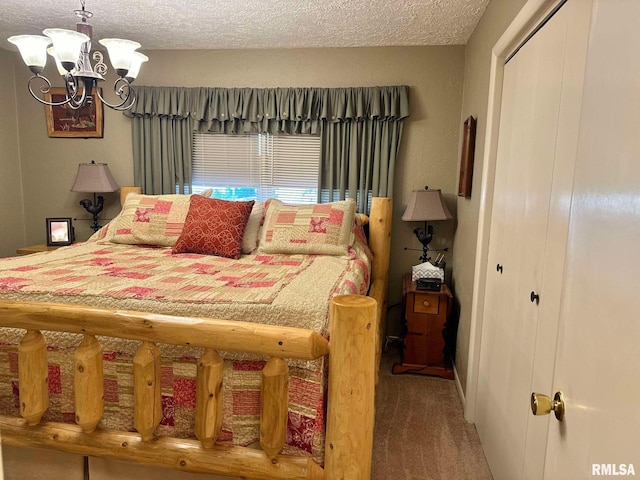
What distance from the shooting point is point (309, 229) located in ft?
8.75

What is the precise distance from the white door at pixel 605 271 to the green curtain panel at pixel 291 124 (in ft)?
8.06

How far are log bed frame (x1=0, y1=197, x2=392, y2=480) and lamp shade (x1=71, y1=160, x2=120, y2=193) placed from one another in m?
2.24

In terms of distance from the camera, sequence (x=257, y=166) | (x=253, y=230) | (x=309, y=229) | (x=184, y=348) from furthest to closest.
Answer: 1. (x=257, y=166)
2. (x=253, y=230)
3. (x=309, y=229)
4. (x=184, y=348)

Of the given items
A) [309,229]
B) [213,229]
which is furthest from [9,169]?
[309,229]

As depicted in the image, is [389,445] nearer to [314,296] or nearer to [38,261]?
[314,296]

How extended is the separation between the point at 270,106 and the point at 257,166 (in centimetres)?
49

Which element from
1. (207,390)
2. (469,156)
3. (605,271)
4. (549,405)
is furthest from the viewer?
(469,156)

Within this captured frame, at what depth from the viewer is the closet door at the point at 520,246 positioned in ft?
4.37

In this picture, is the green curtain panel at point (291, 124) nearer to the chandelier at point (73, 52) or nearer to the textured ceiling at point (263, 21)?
the textured ceiling at point (263, 21)

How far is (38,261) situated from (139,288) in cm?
92

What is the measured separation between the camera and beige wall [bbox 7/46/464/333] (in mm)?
3096

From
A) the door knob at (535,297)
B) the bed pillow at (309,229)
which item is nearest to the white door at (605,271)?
the door knob at (535,297)

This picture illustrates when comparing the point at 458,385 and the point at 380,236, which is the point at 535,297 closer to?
the point at 458,385

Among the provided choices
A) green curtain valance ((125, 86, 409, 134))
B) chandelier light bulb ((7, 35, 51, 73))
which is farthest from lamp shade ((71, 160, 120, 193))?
chandelier light bulb ((7, 35, 51, 73))
